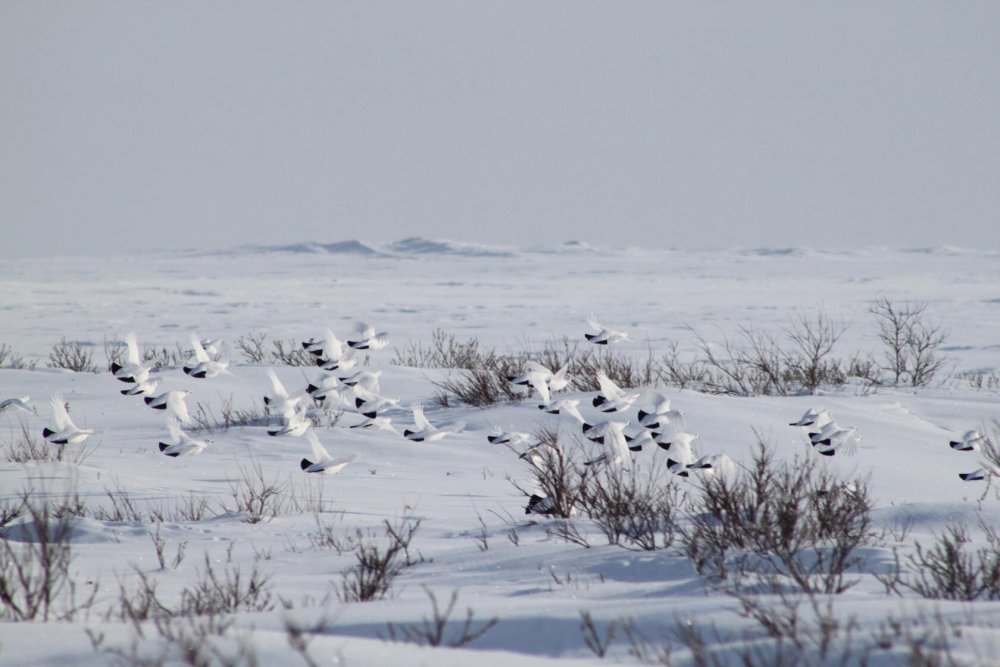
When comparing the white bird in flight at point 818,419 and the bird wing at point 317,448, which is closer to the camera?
the bird wing at point 317,448

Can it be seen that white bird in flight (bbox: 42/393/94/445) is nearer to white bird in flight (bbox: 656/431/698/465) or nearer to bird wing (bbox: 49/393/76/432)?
bird wing (bbox: 49/393/76/432)

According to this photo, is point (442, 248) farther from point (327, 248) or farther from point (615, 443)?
point (615, 443)

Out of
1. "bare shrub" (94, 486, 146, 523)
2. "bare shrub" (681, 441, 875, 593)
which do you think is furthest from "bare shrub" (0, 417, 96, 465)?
"bare shrub" (681, 441, 875, 593)

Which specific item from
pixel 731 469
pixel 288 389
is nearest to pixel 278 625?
pixel 731 469

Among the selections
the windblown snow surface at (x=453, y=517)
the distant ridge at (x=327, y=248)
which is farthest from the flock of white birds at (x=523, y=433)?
the distant ridge at (x=327, y=248)

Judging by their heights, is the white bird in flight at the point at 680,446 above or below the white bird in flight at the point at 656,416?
below

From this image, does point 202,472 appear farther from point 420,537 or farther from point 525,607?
point 525,607

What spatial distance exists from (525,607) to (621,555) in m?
0.99

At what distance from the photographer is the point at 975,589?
3734 millimetres

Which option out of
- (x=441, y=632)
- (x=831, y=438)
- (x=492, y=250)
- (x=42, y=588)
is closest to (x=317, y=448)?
(x=42, y=588)

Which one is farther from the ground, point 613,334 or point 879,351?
point 613,334

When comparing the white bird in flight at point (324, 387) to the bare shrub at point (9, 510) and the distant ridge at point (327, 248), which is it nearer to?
the bare shrub at point (9, 510)

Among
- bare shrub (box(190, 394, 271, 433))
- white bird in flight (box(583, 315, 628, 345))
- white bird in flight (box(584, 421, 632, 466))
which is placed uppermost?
white bird in flight (box(583, 315, 628, 345))

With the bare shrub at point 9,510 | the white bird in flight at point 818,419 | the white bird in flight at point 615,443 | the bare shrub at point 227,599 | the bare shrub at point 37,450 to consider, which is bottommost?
the bare shrub at point 37,450
